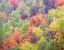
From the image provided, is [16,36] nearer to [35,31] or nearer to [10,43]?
[10,43]

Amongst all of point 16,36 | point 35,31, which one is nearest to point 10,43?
point 16,36

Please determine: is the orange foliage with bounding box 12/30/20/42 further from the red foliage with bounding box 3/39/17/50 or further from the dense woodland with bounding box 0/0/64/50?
the red foliage with bounding box 3/39/17/50

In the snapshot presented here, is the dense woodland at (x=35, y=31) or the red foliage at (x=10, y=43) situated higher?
the dense woodland at (x=35, y=31)

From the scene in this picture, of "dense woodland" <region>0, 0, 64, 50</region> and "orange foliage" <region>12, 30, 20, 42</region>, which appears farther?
"orange foliage" <region>12, 30, 20, 42</region>

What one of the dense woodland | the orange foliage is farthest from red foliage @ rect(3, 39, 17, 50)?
the orange foliage

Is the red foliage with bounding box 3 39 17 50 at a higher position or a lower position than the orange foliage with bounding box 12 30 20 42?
lower

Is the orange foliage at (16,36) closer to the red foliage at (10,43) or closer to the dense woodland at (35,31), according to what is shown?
the dense woodland at (35,31)

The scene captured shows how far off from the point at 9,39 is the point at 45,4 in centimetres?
3051

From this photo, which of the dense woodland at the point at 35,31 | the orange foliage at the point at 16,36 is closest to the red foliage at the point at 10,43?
the dense woodland at the point at 35,31

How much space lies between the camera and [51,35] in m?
47.5

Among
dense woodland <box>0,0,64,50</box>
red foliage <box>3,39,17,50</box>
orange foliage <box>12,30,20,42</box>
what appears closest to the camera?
dense woodland <box>0,0,64,50</box>

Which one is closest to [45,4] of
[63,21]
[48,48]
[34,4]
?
[34,4]

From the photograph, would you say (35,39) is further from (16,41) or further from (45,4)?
(45,4)

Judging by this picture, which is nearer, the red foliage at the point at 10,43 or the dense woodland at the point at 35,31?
the dense woodland at the point at 35,31
